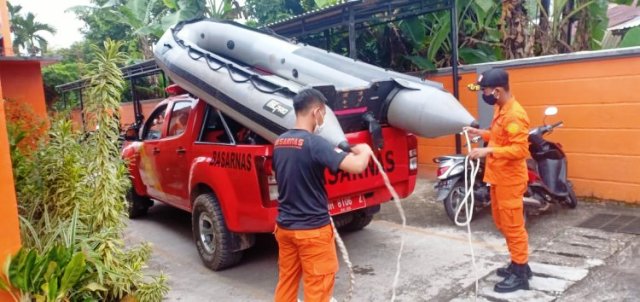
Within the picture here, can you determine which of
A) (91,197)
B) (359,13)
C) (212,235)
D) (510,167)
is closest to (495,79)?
(510,167)

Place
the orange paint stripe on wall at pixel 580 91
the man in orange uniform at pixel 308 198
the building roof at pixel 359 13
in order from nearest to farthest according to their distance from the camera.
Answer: the man in orange uniform at pixel 308 198, the orange paint stripe on wall at pixel 580 91, the building roof at pixel 359 13

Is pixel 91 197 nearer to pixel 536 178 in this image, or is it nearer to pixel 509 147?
pixel 509 147

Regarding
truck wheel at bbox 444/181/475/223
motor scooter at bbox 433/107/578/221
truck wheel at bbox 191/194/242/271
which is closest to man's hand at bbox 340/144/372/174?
truck wheel at bbox 191/194/242/271

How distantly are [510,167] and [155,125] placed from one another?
14.1 feet

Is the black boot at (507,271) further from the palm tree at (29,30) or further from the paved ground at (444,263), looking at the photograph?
the palm tree at (29,30)

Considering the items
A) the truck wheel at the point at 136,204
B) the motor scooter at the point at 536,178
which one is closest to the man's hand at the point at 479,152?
the motor scooter at the point at 536,178

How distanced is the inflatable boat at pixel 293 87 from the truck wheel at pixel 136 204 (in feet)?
7.67

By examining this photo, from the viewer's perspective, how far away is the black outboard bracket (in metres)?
4.30

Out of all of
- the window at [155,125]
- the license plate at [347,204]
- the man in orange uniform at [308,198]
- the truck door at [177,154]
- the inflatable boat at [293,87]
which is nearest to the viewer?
the man in orange uniform at [308,198]

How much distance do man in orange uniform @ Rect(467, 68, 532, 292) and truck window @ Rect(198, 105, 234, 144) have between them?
2503 mm

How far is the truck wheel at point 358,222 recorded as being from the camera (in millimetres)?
5615

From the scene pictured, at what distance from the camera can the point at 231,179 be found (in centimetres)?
449

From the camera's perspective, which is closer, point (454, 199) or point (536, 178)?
point (536, 178)

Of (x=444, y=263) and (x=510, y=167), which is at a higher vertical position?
(x=510, y=167)
